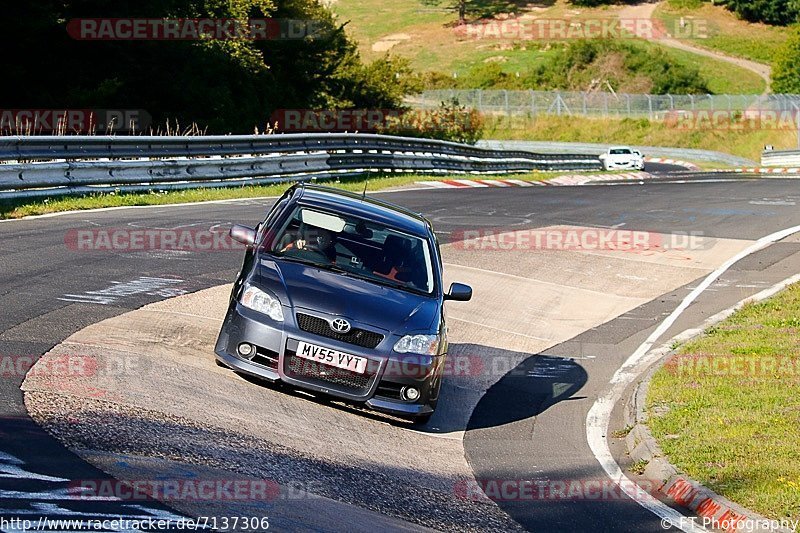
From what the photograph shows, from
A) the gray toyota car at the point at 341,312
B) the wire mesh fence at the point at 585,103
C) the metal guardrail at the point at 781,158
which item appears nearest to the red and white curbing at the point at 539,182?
the metal guardrail at the point at 781,158

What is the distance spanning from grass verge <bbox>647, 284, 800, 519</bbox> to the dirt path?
3304 inches

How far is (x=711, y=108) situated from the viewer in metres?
72.0

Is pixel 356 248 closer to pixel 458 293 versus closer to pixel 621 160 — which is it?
pixel 458 293

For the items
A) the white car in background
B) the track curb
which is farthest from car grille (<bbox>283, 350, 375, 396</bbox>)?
the white car in background

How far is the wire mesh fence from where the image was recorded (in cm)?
7188

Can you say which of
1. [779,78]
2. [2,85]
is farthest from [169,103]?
[779,78]

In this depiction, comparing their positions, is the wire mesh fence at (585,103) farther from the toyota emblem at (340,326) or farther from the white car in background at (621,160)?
the toyota emblem at (340,326)

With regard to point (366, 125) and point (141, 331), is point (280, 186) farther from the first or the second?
point (366, 125)

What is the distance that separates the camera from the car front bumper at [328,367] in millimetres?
8562

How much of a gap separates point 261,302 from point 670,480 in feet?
11.3

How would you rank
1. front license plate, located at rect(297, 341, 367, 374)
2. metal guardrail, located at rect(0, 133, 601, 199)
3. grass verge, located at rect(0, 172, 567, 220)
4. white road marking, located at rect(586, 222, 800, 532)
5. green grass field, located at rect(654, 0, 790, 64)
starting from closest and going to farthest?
1. white road marking, located at rect(586, 222, 800, 532)
2. front license plate, located at rect(297, 341, 367, 374)
3. grass verge, located at rect(0, 172, 567, 220)
4. metal guardrail, located at rect(0, 133, 601, 199)
5. green grass field, located at rect(654, 0, 790, 64)

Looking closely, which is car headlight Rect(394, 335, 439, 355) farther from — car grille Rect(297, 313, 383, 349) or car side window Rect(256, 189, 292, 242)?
car side window Rect(256, 189, 292, 242)

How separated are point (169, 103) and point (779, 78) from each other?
62259 mm

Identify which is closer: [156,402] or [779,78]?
[156,402]
